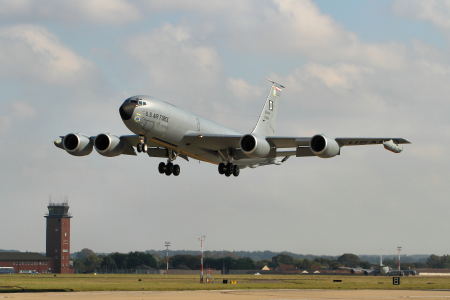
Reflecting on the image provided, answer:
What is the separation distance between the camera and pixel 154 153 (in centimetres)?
5119

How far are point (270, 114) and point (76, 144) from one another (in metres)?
24.1

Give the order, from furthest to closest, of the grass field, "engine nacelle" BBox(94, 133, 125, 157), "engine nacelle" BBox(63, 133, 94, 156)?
1. the grass field
2. "engine nacelle" BBox(63, 133, 94, 156)
3. "engine nacelle" BBox(94, 133, 125, 157)

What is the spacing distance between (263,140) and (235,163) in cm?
722

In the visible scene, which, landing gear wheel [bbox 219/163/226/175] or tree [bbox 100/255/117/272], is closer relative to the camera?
landing gear wheel [bbox 219/163/226/175]

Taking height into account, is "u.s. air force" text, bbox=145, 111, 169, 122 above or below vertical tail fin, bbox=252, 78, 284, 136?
below

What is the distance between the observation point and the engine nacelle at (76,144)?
153ft

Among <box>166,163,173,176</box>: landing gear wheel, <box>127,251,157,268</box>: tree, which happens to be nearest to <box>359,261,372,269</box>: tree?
<box>127,251,157,268</box>: tree

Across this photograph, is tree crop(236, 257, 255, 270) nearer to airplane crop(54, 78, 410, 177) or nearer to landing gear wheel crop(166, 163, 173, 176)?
airplane crop(54, 78, 410, 177)

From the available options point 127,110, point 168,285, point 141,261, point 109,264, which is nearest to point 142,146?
point 127,110

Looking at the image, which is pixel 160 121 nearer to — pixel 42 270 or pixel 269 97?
pixel 269 97

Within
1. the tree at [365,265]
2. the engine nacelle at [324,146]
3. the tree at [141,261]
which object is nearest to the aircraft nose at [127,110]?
the engine nacelle at [324,146]

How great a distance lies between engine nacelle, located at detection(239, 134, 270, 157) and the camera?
4412 centimetres

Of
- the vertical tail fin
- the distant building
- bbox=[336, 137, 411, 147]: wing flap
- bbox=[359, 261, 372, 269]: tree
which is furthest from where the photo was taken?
the distant building

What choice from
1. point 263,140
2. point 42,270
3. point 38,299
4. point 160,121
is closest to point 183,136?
point 160,121
